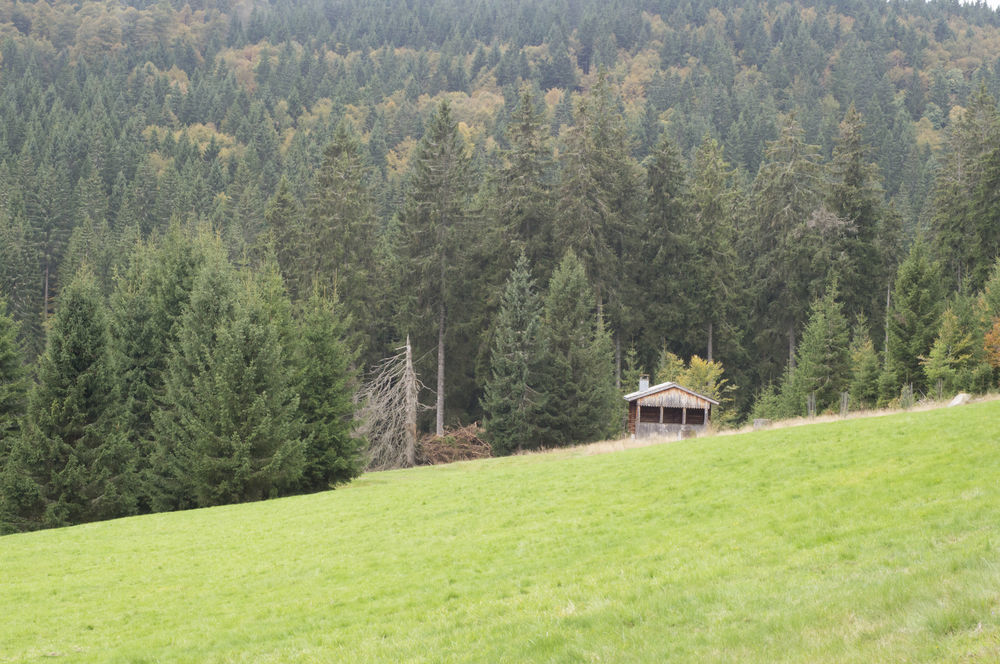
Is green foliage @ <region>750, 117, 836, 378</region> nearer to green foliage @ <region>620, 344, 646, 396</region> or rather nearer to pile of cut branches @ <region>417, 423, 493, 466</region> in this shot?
green foliage @ <region>620, 344, 646, 396</region>

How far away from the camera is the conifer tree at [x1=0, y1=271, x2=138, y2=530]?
120 ft

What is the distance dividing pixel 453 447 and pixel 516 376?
22.7 ft

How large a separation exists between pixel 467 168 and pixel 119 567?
51.6m

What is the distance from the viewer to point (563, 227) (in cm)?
6750

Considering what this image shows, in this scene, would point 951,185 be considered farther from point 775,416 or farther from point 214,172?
point 214,172

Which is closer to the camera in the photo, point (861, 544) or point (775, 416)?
point (861, 544)

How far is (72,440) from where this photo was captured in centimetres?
3844

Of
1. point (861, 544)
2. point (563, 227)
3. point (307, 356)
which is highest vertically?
point (563, 227)

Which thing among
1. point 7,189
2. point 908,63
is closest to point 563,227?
point 7,189

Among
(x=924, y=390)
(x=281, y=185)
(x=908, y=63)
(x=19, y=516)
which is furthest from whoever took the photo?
(x=908, y=63)

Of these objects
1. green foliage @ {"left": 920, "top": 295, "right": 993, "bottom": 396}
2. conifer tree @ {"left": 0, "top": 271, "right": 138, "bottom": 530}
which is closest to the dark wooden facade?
green foliage @ {"left": 920, "top": 295, "right": 993, "bottom": 396}

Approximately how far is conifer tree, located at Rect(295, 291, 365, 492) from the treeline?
0.06m

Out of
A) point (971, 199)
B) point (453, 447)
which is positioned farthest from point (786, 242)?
point (453, 447)

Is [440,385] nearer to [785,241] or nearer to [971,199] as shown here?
[785,241]
